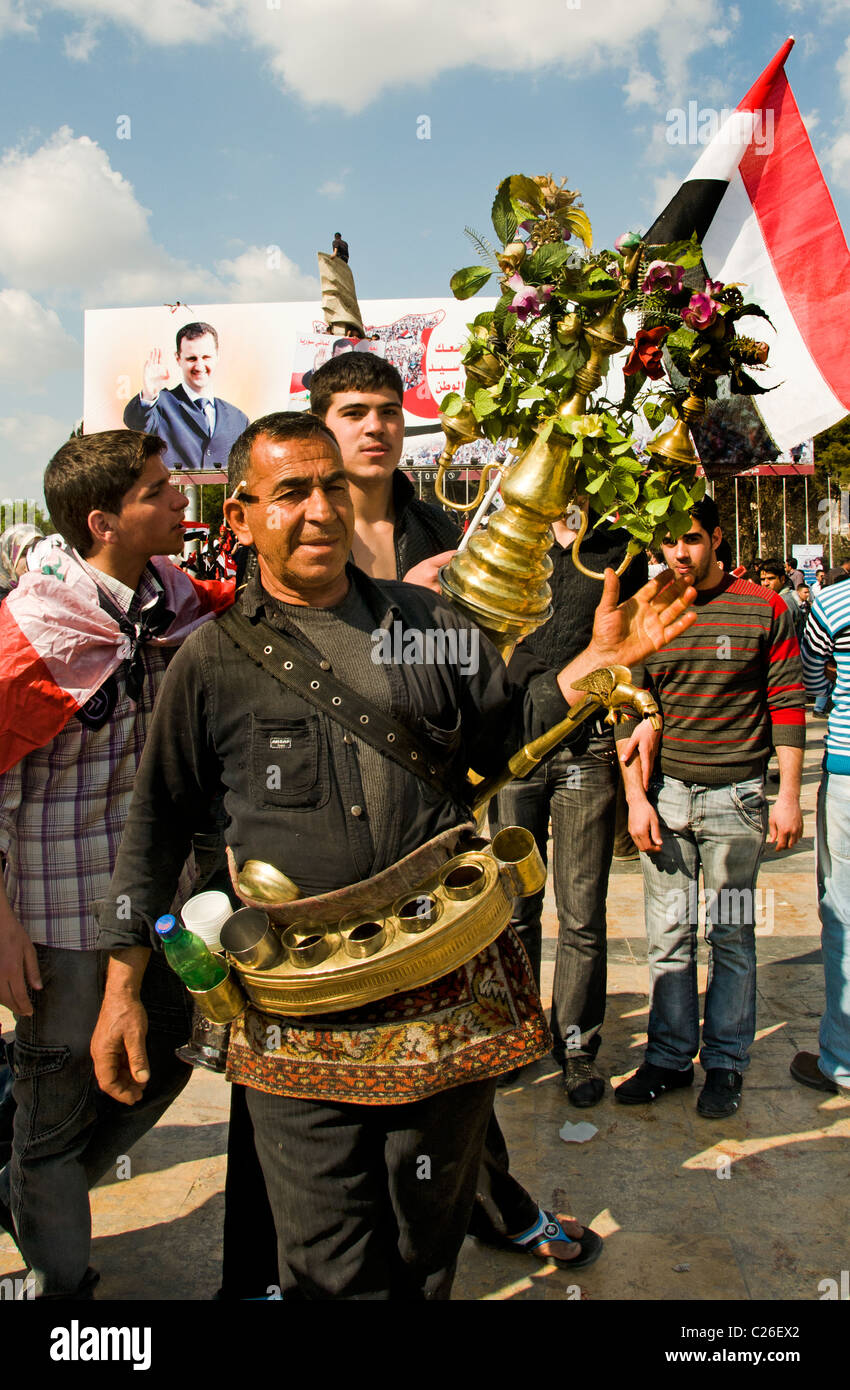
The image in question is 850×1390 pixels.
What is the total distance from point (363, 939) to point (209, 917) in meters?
0.36

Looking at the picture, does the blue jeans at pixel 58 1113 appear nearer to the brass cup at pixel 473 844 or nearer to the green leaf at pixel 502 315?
the brass cup at pixel 473 844

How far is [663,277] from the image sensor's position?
2.07 meters

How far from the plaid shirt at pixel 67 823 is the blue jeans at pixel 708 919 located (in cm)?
221

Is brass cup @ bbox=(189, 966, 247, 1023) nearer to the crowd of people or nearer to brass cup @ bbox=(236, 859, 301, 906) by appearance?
the crowd of people

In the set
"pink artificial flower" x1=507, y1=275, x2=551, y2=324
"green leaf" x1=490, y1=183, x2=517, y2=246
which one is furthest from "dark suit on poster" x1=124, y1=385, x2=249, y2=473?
"pink artificial flower" x1=507, y1=275, x2=551, y2=324

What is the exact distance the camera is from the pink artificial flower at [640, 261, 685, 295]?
206 centimetres

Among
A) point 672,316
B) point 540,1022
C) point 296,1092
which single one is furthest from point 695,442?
point 296,1092

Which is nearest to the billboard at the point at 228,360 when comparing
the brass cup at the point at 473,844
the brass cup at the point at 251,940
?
the brass cup at the point at 473,844

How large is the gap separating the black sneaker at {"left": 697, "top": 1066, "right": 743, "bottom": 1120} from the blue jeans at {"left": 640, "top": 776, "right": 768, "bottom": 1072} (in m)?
0.03

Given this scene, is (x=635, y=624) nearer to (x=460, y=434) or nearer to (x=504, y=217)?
(x=460, y=434)

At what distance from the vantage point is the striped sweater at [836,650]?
144 inches

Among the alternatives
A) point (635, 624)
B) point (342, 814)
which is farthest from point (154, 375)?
point (342, 814)

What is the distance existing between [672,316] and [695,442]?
557mm

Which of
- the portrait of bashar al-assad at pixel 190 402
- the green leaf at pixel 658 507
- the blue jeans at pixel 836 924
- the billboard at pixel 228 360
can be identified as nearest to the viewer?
the green leaf at pixel 658 507
